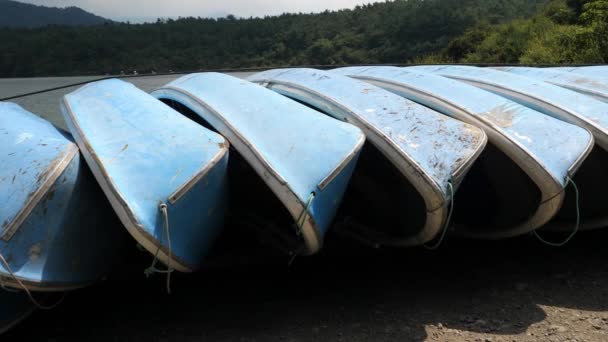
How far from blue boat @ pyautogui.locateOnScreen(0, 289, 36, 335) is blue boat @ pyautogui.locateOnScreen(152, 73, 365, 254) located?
1.21 m

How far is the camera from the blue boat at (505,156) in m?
2.60

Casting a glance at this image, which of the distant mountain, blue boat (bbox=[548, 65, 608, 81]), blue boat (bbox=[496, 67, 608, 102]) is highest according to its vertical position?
blue boat (bbox=[548, 65, 608, 81])

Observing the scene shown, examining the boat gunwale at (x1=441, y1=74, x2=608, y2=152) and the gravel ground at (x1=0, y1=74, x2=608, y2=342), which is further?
the boat gunwale at (x1=441, y1=74, x2=608, y2=152)

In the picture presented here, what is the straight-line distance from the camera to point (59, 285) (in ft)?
7.56

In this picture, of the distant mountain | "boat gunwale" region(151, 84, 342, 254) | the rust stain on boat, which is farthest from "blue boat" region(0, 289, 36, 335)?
the distant mountain

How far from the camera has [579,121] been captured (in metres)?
2.97

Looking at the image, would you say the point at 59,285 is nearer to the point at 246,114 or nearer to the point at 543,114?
the point at 246,114

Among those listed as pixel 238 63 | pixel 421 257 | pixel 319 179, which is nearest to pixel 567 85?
pixel 421 257

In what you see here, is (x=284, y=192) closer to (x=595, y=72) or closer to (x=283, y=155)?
(x=283, y=155)

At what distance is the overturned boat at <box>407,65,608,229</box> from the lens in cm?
300

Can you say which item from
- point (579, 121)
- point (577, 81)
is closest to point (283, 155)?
point (579, 121)

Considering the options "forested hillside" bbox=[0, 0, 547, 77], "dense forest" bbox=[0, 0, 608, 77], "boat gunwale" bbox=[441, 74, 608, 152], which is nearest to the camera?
"boat gunwale" bbox=[441, 74, 608, 152]

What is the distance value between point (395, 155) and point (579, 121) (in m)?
1.20

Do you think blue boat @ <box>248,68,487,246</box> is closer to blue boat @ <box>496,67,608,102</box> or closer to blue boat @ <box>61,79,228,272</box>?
blue boat @ <box>61,79,228,272</box>
